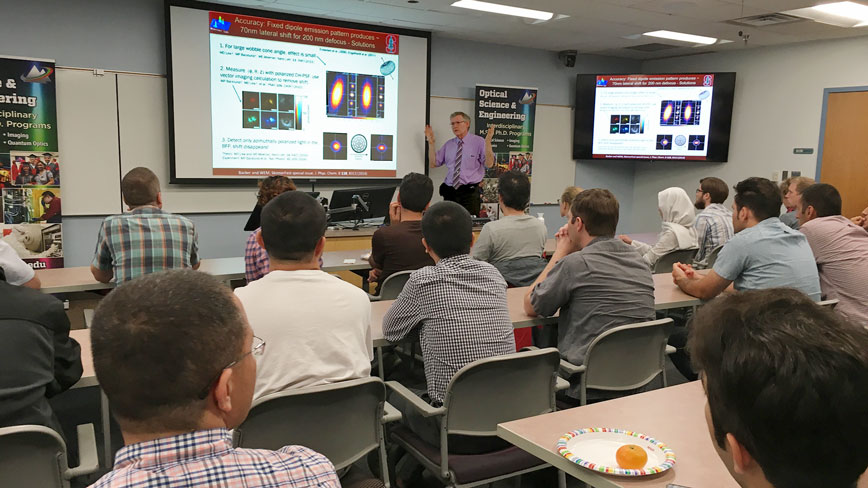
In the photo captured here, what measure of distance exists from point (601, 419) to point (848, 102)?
7303 mm

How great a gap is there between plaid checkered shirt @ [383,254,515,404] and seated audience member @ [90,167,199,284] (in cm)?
155

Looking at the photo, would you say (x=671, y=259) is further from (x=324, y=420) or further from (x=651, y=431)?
(x=324, y=420)

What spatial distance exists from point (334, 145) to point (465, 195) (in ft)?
5.83

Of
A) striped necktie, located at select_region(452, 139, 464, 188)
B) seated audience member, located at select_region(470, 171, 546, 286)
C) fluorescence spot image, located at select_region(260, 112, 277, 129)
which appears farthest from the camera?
striped necktie, located at select_region(452, 139, 464, 188)

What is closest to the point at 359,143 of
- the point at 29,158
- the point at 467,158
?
the point at 467,158

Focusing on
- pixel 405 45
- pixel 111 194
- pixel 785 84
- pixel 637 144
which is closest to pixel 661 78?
pixel 637 144

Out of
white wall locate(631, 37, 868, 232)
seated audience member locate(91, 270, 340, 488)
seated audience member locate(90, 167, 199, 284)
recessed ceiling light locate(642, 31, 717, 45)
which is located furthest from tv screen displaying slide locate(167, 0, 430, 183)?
seated audience member locate(91, 270, 340, 488)

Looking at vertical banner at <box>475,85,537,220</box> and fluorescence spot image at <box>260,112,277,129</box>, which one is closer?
fluorescence spot image at <box>260,112,277,129</box>

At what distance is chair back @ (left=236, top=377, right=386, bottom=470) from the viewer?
1725 millimetres

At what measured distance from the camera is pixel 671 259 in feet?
16.2

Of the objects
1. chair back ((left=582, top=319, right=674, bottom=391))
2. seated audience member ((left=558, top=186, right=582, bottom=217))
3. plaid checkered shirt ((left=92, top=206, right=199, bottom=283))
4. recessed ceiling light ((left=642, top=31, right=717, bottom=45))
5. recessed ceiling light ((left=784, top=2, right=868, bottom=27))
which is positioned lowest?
chair back ((left=582, top=319, right=674, bottom=391))

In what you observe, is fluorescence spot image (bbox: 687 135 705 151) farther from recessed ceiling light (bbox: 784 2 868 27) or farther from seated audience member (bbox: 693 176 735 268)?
seated audience member (bbox: 693 176 735 268)

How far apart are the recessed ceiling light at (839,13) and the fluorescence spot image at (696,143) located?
2.14 meters

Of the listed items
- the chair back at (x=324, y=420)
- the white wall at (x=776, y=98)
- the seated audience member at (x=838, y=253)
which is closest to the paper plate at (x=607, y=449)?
the chair back at (x=324, y=420)
